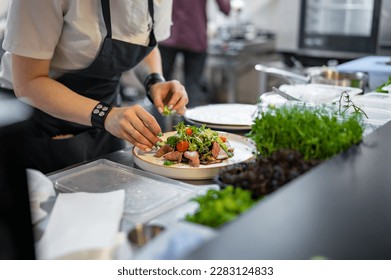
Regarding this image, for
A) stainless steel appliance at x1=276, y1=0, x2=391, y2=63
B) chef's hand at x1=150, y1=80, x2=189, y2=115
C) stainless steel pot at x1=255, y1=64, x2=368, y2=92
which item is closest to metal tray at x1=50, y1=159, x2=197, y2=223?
chef's hand at x1=150, y1=80, x2=189, y2=115

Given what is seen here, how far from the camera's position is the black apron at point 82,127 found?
5.50 feet

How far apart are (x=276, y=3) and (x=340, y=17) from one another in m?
1.07

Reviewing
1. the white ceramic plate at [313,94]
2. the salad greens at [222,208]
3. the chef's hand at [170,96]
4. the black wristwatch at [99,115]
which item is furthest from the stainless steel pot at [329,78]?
the salad greens at [222,208]

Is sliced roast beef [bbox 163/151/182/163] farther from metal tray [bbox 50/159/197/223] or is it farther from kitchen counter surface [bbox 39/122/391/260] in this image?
kitchen counter surface [bbox 39/122/391/260]

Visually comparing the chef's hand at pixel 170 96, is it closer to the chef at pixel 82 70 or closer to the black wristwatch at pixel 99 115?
the chef at pixel 82 70

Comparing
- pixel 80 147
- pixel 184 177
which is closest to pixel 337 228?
pixel 184 177

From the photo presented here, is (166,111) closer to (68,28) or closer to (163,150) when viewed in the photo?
(163,150)

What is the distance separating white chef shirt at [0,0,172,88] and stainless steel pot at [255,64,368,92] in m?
0.64

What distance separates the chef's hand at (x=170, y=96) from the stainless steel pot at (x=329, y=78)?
49cm

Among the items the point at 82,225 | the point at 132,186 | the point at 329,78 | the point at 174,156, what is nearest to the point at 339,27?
A: the point at 329,78

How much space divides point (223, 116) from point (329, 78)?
0.85 metres

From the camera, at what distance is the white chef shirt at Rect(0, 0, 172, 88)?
1.38m

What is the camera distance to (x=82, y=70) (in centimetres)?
169
